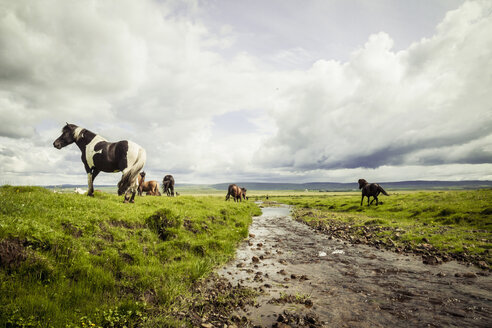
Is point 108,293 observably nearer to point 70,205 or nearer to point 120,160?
point 70,205

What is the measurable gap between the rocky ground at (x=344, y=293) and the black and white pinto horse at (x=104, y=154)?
8.35m

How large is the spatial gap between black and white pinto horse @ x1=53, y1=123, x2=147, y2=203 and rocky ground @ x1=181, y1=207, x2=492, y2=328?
8.35 m

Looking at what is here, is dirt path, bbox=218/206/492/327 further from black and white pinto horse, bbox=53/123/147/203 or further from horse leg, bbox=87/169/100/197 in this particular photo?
horse leg, bbox=87/169/100/197

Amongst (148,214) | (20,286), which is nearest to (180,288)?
(20,286)

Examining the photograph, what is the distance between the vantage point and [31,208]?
314 inches

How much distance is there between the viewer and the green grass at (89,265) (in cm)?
474

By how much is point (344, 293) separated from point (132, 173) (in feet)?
41.6

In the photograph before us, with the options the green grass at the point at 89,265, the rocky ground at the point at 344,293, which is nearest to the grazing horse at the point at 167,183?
the green grass at the point at 89,265

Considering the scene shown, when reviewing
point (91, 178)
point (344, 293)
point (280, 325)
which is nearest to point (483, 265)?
point (344, 293)

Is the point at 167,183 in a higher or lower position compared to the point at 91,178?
lower

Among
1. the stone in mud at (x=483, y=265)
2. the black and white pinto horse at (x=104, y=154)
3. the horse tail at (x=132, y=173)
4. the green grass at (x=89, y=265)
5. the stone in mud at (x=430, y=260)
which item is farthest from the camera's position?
the horse tail at (x=132, y=173)

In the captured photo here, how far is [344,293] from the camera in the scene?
23.6 ft

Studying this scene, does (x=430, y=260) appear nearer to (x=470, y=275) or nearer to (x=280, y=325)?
(x=470, y=275)

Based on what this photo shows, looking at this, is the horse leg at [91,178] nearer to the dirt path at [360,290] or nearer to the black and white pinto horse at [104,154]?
the black and white pinto horse at [104,154]
